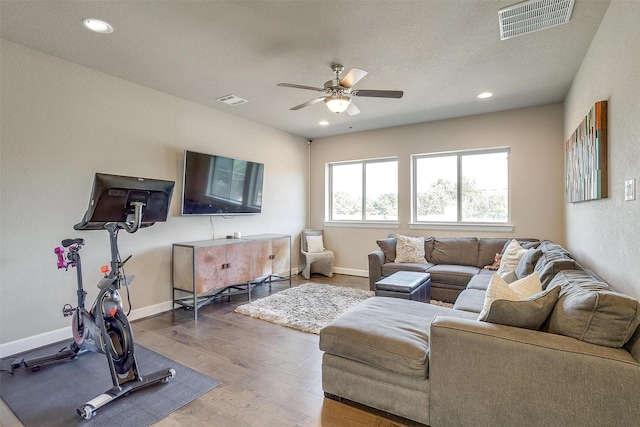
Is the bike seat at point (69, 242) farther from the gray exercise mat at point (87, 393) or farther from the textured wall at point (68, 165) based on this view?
the gray exercise mat at point (87, 393)

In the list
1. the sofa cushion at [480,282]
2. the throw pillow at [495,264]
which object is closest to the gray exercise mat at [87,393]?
the sofa cushion at [480,282]

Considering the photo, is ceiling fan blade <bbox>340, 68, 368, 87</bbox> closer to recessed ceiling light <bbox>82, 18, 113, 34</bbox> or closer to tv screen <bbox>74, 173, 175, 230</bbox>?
tv screen <bbox>74, 173, 175, 230</bbox>

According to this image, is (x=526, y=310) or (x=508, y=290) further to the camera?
(x=508, y=290)

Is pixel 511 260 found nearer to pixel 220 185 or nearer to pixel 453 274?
pixel 453 274

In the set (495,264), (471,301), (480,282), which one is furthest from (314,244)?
(471,301)

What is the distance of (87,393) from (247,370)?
1.09 meters

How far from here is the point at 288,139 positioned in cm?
594

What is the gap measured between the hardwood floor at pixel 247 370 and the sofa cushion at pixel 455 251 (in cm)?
247

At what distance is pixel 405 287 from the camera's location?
10.4ft

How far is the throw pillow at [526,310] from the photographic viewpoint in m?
1.60

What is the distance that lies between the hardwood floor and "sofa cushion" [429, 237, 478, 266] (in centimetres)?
247

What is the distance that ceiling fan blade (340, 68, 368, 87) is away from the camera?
2618 mm

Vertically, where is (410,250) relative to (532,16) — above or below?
below

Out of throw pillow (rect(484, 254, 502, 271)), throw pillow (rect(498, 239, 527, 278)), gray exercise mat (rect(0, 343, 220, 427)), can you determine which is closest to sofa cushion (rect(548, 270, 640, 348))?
throw pillow (rect(498, 239, 527, 278))
